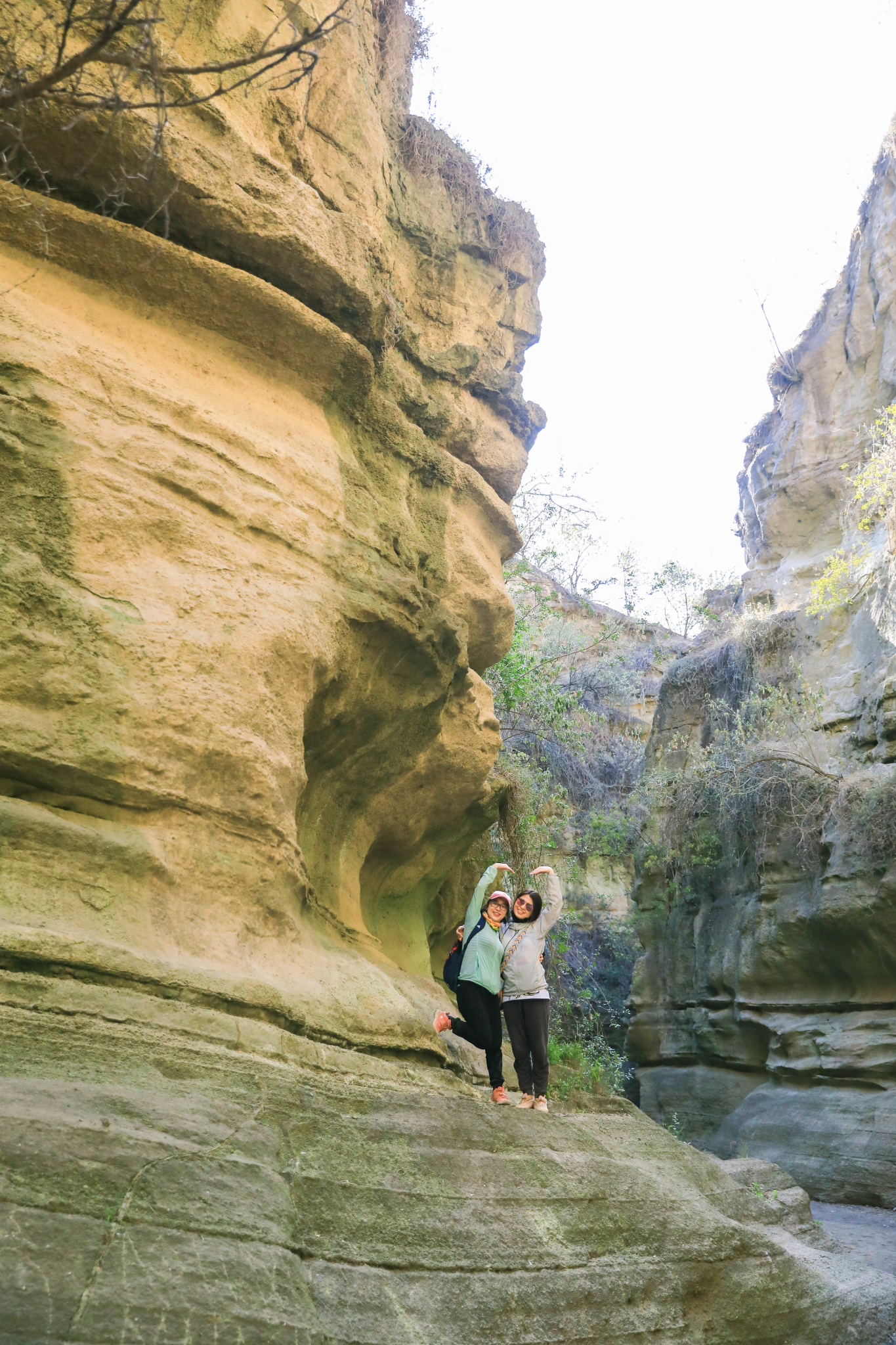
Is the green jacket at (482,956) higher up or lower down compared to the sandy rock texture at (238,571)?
lower down

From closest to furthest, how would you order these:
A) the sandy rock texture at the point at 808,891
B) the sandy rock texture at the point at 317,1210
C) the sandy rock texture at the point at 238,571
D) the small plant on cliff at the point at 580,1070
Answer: the sandy rock texture at the point at 317,1210, the sandy rock texture at the point at 238,571, the small plant on cliff at the point at 580,1070, the sandy rock texture at the point at 808,891

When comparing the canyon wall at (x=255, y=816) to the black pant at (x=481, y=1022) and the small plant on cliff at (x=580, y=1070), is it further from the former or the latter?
the small plant on cliff at (x=580, y=1070)

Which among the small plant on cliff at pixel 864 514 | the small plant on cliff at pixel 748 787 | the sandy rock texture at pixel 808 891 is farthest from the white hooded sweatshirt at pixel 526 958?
the small plant on cliff at pixel 864 514

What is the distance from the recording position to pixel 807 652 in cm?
1720

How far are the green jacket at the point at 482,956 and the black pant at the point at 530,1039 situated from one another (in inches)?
7.1

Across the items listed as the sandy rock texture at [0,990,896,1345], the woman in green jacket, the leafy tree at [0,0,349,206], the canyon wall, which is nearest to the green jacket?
the woman in green jacket

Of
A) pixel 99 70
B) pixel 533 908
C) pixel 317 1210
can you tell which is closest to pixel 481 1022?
pixel 533 908

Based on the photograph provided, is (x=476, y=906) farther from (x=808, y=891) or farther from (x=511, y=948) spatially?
(x=808, y=891)

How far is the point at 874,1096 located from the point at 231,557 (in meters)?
10.7

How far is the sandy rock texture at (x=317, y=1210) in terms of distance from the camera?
296 centimetres

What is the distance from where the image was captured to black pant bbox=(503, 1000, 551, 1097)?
5.89m

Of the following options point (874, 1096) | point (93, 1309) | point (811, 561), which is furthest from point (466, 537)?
point (811, 561)

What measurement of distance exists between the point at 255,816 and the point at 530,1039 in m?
2.13

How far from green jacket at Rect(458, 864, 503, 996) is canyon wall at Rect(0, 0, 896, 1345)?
1.42 feet
